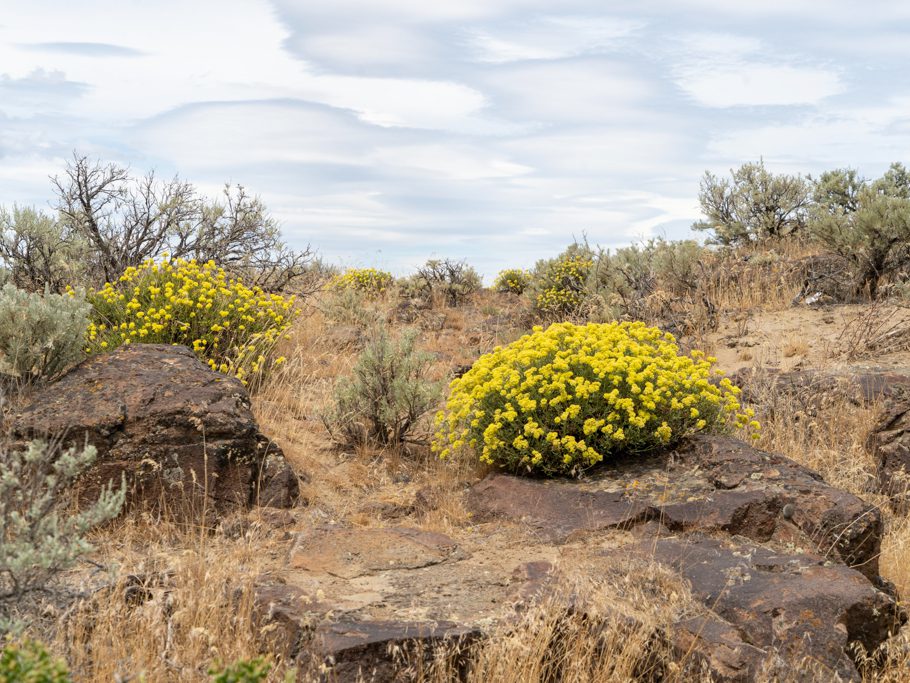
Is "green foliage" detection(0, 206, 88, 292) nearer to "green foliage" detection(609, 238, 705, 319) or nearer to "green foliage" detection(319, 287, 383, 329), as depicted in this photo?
"green foliage" detection(319, 287, 383, 329)

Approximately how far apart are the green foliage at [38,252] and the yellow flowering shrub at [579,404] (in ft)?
18.8

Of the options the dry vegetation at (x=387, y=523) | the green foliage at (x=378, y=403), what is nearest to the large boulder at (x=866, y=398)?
the dry vegetation at (x=387, y=523)

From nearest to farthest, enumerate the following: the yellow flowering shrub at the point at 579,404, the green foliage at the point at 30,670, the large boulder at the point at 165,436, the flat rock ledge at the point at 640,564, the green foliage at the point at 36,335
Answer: the green foliage at the point at 30,670 → the flat rock ledge at the point at 640,564 → the large boulder at the point at 165,436 → the yellow flowering shrub at the point at 579,404 → the green foliage at the point at 36,335

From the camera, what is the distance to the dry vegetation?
3432 millimetres

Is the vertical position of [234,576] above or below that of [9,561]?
below

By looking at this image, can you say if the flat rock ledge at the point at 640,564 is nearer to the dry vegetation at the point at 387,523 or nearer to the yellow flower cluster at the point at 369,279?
the dry vegetation at the point at 387,523

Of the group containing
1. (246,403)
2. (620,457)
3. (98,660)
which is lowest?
(98,660)

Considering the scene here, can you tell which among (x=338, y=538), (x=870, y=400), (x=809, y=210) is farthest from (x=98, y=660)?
(x=809, y=210)

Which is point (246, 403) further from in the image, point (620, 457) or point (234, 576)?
point (620, 457)

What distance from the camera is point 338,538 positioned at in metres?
4.72

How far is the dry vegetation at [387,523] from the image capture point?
3.43 meters

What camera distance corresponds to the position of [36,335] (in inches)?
239

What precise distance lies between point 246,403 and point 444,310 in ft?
30.7

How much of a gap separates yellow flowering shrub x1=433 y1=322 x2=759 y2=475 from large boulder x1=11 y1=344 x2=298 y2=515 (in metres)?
1.35
